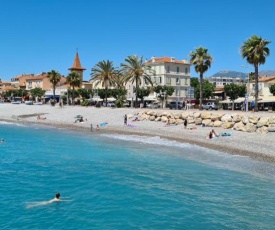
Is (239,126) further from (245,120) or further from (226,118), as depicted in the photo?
(226,118)

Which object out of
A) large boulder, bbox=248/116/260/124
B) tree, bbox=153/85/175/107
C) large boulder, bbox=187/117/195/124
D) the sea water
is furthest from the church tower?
Result: the sea water

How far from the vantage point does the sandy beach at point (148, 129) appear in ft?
95.4

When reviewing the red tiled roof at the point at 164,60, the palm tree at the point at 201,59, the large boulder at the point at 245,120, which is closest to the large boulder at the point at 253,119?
the large boulder at the point at 245,120

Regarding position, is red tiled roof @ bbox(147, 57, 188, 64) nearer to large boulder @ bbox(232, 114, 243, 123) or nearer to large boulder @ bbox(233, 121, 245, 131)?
large boulder @ bbox(232, 114, 243, 123)

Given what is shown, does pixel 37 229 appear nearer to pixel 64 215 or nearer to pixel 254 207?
pixel 64 215

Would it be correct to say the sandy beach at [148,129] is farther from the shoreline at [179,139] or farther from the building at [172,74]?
the building at [172,74]

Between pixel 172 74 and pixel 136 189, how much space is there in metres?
78.5

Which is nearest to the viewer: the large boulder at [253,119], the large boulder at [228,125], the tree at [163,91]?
the large boulder at [253,119]

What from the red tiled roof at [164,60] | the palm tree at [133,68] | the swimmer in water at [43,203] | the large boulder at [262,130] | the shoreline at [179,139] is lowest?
the swimmer in water at [43,203]

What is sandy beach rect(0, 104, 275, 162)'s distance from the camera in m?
29.1

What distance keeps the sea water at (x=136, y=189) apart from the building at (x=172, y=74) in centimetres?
6333

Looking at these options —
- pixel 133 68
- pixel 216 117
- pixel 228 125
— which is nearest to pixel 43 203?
pixel 228 125

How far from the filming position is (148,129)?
4431cm

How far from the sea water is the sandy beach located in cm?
191
